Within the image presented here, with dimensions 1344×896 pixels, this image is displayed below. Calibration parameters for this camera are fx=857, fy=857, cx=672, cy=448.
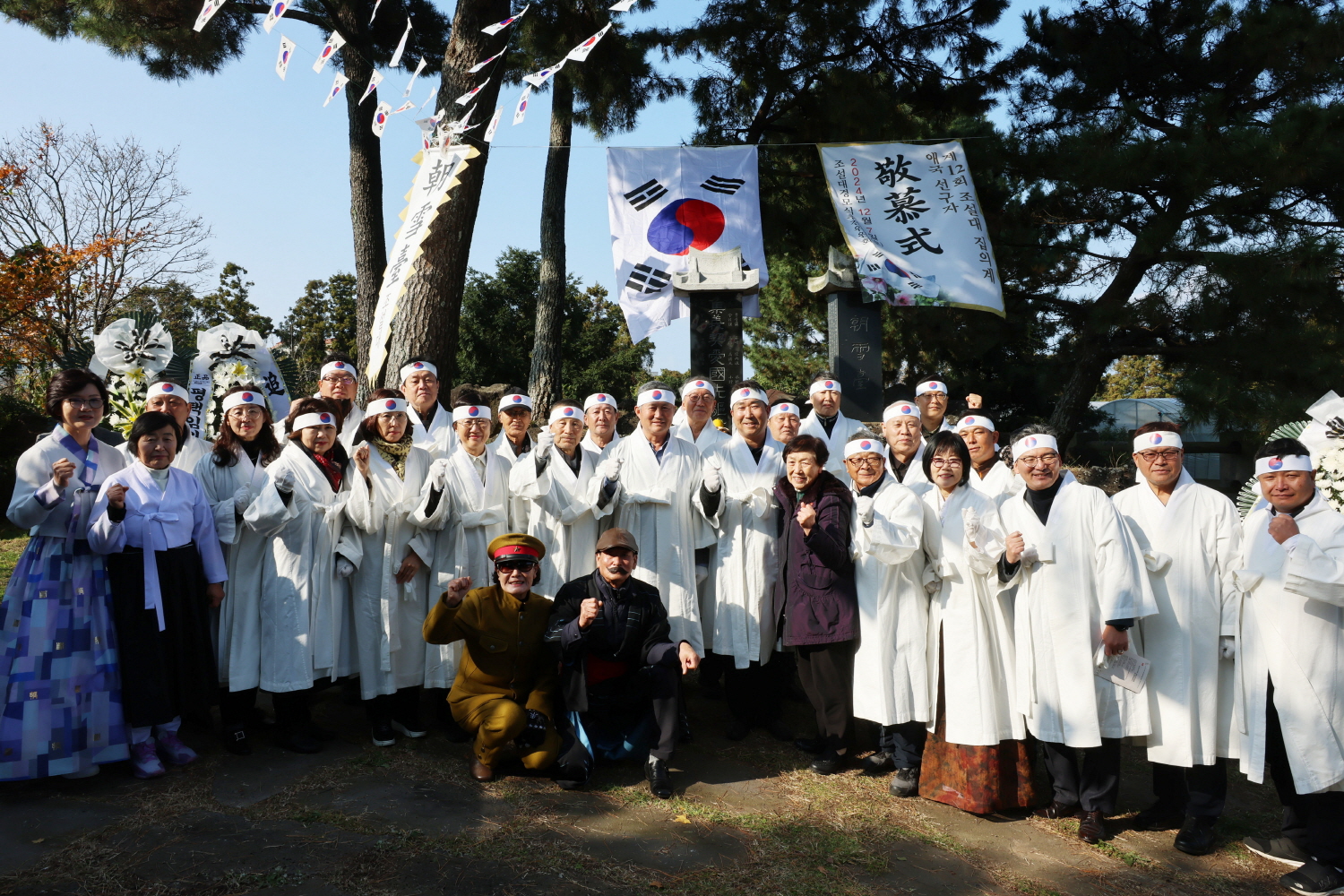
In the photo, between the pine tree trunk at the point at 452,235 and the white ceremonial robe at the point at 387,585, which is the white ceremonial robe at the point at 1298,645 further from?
the pine tree trunk at the point at 452,235

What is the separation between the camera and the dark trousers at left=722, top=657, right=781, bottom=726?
527 centimetres

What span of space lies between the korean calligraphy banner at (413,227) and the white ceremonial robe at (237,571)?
8.12ft

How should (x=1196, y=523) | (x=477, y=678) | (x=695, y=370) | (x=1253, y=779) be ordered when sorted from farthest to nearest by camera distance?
1. (x=695, y=370)
2. (x=477, y=678)
3. (x=1196, y=523)
4. (x=1253, y=779)

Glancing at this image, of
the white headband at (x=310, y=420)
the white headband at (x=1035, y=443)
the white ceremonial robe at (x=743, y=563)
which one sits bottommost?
the white ceremonial robe at (x=743, y=563)

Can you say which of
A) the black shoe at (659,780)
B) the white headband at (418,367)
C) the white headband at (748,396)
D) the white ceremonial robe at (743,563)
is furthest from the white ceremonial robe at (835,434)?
the white headband at (418,367)

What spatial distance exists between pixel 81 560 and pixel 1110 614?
4867 mm

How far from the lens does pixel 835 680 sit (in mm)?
4641

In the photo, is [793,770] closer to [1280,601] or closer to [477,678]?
[477,678]

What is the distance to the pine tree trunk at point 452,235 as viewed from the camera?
7.70 m

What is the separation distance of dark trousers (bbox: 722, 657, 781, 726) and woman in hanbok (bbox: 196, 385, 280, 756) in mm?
2714

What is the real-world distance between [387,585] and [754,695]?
2.30 meters

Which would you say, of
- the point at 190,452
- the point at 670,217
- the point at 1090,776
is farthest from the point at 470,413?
the point at 670,217

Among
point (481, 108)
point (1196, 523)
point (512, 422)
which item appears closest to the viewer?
point (1196, 523)

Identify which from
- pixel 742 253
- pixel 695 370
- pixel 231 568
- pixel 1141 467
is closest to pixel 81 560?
pixel 231 568
